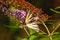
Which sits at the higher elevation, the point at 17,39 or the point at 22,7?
the point at 22,7

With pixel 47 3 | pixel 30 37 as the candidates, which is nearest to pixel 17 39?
pixel 30 37

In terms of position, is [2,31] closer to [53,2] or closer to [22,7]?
[22,7]

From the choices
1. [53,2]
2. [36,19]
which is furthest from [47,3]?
[36,19]

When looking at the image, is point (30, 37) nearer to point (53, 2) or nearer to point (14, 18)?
point (14, 18)

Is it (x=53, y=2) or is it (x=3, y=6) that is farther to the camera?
(x=53, y=2)

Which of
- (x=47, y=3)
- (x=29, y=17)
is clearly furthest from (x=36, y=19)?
(x=47, y=3)

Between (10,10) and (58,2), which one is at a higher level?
(10,10)

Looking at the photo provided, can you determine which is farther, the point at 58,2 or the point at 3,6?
the point at 58,2

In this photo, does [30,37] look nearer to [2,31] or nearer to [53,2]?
[2,31]
